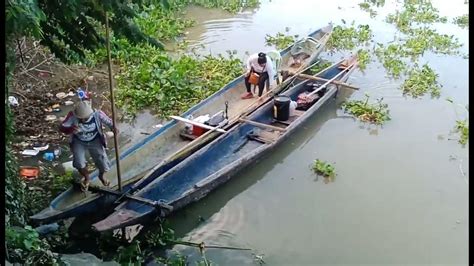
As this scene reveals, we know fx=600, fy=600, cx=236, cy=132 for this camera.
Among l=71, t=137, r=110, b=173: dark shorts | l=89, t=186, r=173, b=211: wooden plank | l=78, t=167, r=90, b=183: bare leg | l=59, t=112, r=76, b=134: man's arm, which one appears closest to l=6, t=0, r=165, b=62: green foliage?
l=59, t=112, r=76, b=134: man's arm

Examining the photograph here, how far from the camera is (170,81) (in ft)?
29.9

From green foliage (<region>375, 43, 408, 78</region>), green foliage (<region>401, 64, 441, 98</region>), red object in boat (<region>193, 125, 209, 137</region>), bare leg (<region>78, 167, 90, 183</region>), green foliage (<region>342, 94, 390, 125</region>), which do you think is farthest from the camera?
green foliage (<region>375, 43, 408, 78</region>)

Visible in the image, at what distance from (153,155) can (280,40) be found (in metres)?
5.22

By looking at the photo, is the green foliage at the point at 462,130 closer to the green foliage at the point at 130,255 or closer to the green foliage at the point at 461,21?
the green foliage at the point at 461,21

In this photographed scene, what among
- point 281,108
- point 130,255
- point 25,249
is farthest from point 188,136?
point 25,249

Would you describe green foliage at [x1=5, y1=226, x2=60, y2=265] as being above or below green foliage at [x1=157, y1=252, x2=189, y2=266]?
above

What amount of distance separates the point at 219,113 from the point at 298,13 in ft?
20.3

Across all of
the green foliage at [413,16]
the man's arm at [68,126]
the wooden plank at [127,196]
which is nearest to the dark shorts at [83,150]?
the man's arm at [68,126]

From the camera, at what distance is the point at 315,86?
9.08 meters

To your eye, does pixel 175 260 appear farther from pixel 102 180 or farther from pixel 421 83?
pixel 421 83

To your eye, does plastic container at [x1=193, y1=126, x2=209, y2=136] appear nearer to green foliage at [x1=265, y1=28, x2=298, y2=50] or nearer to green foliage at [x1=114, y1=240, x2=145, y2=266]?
green foliage at [x1=114, y1=240, x2=145, y2=266]

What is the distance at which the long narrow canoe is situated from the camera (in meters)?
5.89

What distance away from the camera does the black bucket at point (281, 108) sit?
26.2ft

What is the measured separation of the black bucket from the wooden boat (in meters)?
0.27
